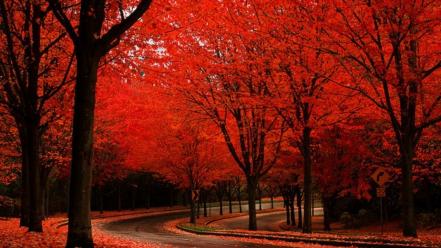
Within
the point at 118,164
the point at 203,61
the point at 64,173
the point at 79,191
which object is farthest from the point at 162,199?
the point at 79,191

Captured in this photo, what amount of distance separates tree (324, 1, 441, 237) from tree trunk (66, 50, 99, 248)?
8088mm

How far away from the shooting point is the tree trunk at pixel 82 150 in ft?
28.5

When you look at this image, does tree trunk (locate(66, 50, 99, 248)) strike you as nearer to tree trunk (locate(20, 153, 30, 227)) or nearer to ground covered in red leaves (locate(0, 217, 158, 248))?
ground covered in red leaves (locate(0, 217, 158, 248))

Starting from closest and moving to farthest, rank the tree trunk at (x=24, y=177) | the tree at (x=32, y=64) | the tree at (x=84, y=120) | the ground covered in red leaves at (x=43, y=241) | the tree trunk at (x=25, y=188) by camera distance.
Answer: the tree at (x=84, y=120) < the ground covered in red leaves at (x=43, y=241) < the tree at (x=32, y=64) < the tree trunk at (x=24, y=177) < the tree trunk at (x=25, y=188)

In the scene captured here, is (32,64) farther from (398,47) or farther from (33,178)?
(398,47)

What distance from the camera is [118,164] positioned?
47.0 m

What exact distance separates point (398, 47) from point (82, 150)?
1030 centimetres

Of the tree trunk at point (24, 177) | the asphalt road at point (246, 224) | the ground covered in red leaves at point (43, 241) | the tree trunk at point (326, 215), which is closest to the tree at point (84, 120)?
the ground covered in red leaves at point (43, 241)

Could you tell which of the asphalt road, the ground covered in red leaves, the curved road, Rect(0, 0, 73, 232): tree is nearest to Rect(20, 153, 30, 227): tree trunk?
Rect(0, 0, 73, 232): tree

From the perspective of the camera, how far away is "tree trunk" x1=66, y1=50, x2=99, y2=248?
28.5 ft

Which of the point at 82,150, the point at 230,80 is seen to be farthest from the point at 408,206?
the point at 82,150

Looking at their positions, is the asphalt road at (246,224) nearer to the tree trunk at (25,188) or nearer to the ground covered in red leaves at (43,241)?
the tree trunk at (25,188)

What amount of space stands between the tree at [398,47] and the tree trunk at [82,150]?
26.5 feet

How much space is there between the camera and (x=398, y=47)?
47.4 ft
